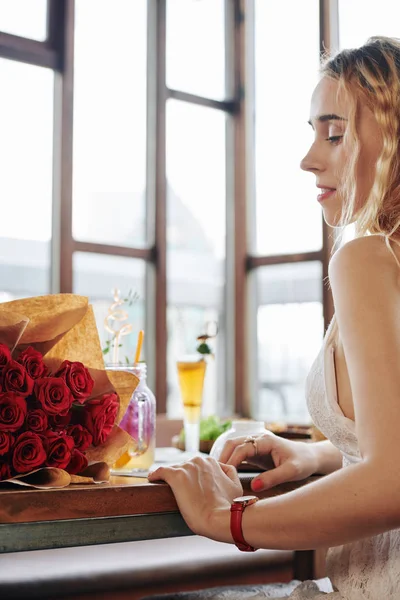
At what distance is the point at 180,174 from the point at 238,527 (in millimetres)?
4026

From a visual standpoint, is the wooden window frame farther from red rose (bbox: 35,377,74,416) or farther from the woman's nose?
red rose (bbox: 35,377,74,416)

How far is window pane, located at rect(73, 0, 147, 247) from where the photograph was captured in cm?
465

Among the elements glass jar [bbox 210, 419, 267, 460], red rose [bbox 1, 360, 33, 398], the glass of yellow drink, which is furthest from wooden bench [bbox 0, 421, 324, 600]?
red rose [bbox 1, 360, 33, 398]

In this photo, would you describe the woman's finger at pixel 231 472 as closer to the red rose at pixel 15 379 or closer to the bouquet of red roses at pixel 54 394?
the bouquet of red roses at pixel 54 394

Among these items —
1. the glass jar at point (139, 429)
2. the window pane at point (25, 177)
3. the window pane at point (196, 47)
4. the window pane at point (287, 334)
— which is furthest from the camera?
the window pane at point (196, 47)

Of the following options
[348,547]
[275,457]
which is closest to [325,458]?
[275,457]

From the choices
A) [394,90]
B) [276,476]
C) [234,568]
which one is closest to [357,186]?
[394,90]

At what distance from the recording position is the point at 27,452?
1237mm

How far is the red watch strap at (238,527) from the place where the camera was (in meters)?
1.19

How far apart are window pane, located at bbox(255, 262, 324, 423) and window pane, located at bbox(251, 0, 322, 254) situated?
0.59 ft

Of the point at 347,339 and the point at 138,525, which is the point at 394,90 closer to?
the point at 347,339

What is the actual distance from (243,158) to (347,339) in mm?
4176

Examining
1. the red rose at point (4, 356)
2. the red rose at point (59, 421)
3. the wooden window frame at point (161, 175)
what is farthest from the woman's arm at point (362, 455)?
the wooden window frame at point (161, 175)

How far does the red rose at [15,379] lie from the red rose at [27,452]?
0.21 feet
